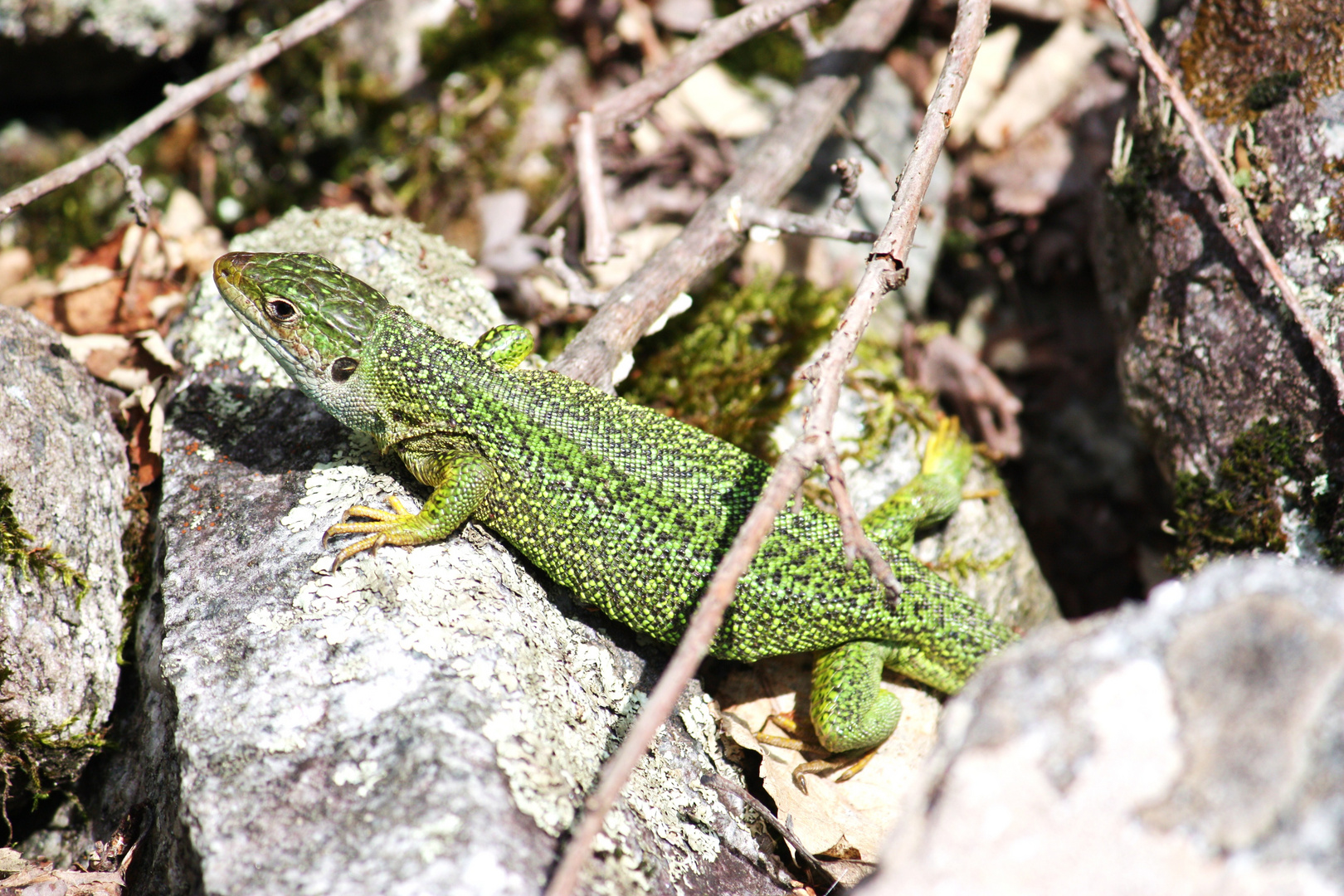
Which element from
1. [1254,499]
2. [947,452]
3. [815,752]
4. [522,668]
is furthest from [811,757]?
[1254,499]

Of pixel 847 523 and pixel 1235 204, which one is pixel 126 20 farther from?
pixel 1235 204

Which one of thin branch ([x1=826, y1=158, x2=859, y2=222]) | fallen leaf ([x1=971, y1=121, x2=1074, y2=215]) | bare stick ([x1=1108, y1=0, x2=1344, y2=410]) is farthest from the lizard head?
fallen leaf ([x1=971, y1=121, x2=1074, y2=215])

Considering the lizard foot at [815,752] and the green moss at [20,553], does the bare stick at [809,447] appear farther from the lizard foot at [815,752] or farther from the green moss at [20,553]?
the green moss at [20,553]

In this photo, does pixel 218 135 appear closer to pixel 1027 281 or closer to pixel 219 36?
pixel 219 36

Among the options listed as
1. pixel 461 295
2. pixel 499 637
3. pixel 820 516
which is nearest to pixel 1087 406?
pixel 820 516

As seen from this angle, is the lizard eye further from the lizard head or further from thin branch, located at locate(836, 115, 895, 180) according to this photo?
thin branch, located at locate(836, 115, 895, 180)

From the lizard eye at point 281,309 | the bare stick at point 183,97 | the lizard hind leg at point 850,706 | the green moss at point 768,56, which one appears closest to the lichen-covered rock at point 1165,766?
the lizard hind leg at point 850,706
